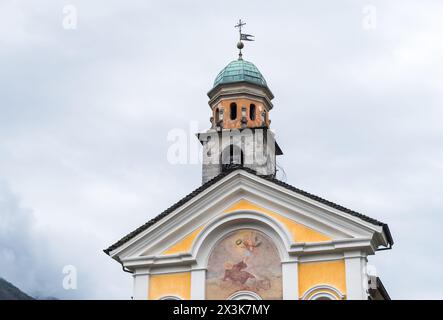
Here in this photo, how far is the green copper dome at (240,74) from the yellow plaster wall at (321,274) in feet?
35.7

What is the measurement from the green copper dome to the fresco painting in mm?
9349

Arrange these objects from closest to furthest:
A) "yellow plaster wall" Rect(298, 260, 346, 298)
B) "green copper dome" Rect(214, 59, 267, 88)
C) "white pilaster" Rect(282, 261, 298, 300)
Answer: "yellow plaster wall" Rect(298, 260, 346, 298) → "white pilaster" Rect(282, 261, 298, 300) → "green copper dome" Rect(214, 59, 267, 88)

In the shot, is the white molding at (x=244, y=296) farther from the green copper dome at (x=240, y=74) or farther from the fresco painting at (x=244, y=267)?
the green copper dome at (x=240, y=74)

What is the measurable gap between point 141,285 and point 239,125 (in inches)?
348

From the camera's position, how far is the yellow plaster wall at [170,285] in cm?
2462

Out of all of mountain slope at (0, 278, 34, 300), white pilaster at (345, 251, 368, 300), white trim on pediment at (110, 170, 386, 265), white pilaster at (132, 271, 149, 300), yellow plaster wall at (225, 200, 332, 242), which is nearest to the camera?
white pilaster at (345, 251, 368, 300)

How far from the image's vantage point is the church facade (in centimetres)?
2325

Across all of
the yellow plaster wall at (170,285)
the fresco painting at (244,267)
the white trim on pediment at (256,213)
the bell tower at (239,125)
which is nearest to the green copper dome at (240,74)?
the bell tower at (239,125)

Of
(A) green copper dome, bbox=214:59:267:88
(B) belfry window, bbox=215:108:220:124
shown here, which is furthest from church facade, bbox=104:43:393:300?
(A) green copper dome, bbox=214:59:267:88

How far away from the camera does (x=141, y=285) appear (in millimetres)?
25016

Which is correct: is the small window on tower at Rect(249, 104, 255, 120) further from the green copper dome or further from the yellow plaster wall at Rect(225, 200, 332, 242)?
the yellow plaster wall at Rect(225, 200, 332, 242)

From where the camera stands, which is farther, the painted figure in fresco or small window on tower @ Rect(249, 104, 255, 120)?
small window on tower @ Rect(249, 104, 255, 120)
